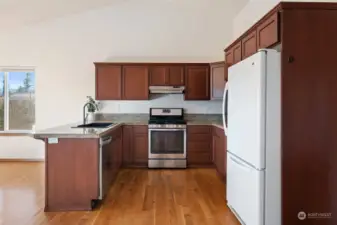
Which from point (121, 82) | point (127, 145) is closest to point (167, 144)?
point (127, 145)

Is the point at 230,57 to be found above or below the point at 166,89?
above

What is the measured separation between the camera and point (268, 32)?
8.95 ft

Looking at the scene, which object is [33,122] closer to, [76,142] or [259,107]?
[76,142]

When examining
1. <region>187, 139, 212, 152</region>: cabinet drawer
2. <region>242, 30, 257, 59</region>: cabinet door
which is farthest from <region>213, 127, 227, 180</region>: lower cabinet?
<region>242, 30, 257, 59</region>: cabinet door

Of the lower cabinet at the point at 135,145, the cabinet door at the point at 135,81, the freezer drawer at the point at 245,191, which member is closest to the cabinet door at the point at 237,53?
the freezer drawer at the point at 245,191

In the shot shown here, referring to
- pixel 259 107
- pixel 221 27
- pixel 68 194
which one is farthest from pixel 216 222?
pixel 221 27

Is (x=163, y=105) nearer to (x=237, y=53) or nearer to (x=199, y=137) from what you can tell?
(x=199, y=137)

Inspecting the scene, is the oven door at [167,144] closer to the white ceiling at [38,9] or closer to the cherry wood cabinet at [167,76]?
the cherry wood cabinet at [167,76]

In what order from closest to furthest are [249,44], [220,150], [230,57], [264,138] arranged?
[264,138]
[249,44]
[230,57]
[220,150]

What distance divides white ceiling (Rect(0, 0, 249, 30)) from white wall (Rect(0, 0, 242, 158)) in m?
0.27

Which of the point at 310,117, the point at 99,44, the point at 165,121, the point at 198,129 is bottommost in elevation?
the point at 198,129

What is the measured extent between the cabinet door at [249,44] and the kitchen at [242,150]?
1cm

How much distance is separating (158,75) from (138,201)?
9.50 feet

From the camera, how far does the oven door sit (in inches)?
231
